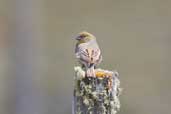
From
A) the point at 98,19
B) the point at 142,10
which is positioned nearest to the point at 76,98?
the point at 98,19

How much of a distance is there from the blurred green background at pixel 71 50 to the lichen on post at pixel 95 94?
57 centimetres

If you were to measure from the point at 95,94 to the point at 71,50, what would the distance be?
2.35 ft

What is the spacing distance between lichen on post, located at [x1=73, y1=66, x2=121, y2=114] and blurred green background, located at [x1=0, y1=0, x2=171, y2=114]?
565 millimetres

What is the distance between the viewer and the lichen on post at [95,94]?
1917 millimetres

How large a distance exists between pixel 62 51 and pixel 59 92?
324 millimetres

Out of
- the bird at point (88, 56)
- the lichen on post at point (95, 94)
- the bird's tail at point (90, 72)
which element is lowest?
the lichen on post at point (95, 94)

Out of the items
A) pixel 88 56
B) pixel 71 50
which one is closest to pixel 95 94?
pixel 88 56

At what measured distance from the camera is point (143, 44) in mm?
2496

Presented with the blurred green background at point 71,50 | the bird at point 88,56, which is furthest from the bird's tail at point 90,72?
the blurred green background at point 71,50

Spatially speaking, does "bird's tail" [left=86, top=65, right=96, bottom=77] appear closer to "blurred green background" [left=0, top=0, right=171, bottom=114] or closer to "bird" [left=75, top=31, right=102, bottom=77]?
"bird" [left=75, top=31, right=102, bottom=77]

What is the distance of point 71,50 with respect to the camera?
2.55 m

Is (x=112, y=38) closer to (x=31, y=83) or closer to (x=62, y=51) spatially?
(x=62, y=51)

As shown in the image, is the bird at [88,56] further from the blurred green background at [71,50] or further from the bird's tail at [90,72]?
the blurred green background at [71,50]

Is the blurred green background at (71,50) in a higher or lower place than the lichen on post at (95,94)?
higher
